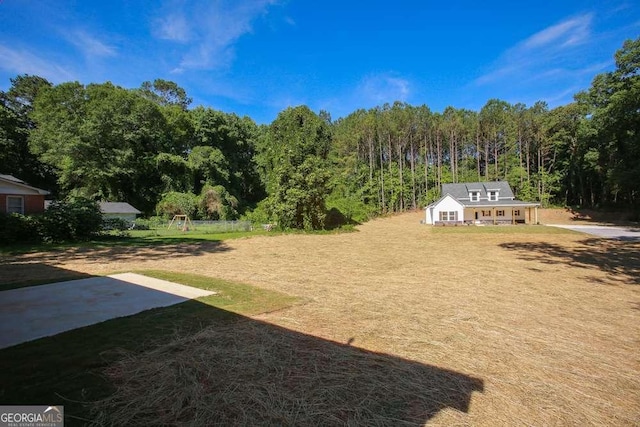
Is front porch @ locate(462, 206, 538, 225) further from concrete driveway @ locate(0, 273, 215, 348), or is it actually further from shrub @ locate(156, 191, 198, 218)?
concrete driveway @ locate(0, 273, 215, 348)

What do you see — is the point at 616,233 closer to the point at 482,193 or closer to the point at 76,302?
the point at 482,193

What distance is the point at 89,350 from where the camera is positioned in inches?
130

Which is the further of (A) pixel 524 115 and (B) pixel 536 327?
(A) pixel 524 115

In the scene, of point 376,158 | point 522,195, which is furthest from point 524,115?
point 376,158

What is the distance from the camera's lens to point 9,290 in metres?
5.89

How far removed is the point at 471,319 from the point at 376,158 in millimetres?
49002

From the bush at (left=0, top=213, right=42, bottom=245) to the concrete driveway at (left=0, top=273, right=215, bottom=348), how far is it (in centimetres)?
1187

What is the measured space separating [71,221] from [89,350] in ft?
54.9

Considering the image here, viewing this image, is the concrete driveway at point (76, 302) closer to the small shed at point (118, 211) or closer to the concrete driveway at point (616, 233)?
Answer: the concrete driveway at point (616, 233)

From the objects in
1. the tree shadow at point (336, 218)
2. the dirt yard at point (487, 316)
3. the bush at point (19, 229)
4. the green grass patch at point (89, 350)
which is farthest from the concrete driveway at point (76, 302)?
the tree shadow at point (336, 218)

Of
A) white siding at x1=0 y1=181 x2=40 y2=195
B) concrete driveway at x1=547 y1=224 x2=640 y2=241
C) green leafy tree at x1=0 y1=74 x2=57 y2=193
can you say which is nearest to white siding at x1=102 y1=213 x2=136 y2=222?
green leafy tree at x1=0 y1=74 x2=57 y2=193

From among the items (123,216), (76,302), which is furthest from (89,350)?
(123,216)

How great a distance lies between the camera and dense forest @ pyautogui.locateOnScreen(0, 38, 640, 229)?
29.9 meters

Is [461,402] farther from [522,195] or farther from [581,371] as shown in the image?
[522,195]
